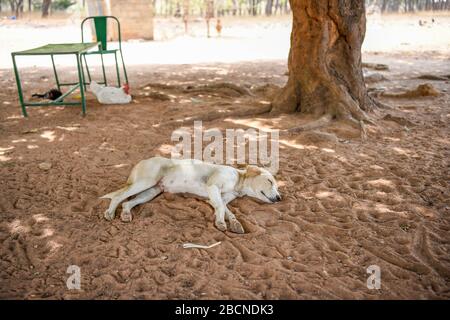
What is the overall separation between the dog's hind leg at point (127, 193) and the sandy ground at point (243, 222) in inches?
4.4

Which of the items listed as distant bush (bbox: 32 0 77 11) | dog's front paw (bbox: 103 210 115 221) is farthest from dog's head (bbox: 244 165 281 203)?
distant bush (bbox: 32 0 77 11)

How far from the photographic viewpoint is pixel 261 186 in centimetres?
348

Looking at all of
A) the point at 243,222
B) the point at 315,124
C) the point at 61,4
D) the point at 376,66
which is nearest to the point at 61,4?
the point at 61,4

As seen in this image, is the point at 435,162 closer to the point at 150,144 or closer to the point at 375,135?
the point at 375,135

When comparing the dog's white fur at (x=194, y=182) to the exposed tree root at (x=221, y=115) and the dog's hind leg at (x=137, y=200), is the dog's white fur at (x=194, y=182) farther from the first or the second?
the exposed tree root at (x=221, y=115)

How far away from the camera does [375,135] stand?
5371 mm

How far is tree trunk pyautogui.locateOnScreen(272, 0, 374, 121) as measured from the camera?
5770 mm

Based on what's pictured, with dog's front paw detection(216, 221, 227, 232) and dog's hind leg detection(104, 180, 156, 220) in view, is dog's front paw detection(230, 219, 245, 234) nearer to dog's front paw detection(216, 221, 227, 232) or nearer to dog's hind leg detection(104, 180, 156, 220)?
dog's front paw detection(216, 221, 227, 232)

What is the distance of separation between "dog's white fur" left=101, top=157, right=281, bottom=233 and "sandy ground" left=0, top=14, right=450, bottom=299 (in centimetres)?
11

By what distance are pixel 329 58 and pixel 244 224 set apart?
3.86m

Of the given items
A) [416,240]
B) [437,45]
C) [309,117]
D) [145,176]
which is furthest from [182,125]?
[437,45]

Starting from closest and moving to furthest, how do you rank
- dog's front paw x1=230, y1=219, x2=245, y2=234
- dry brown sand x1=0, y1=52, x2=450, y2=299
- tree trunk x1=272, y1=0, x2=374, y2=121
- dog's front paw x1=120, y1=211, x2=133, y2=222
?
dry brown sand x1=0, y1=52, x2=450, y2=299 → dog's front paw x1=230, y1=219, x2=245, y2=234 → dog's front paw x1=120, y1=211, x2=133, y2=222 → tree trunk x1=272, y1=0, x2=374, y2=121

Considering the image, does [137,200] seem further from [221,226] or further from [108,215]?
[221,226]

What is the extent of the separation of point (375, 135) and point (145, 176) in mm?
3516
